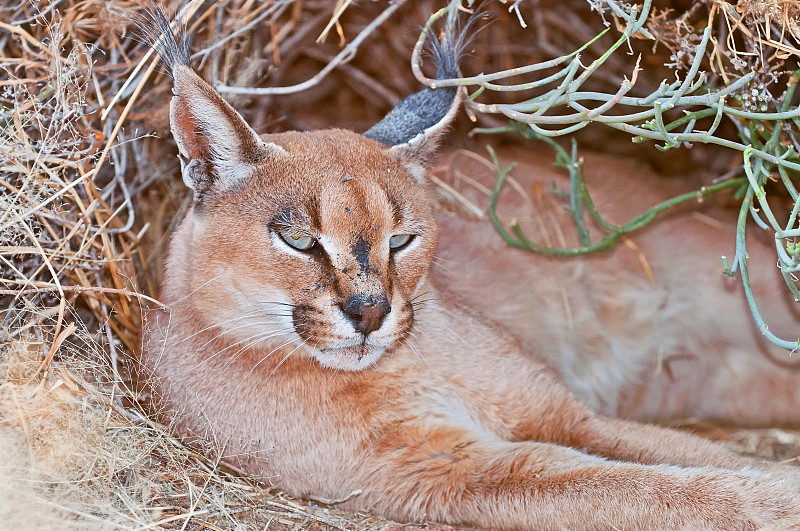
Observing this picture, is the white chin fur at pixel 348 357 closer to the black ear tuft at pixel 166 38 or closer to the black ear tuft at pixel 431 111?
the black ear tuft at pixel 431 111

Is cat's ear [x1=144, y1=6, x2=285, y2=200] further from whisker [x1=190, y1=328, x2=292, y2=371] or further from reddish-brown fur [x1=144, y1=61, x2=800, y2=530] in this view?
whisker [x1=190, y1=328, x2=292, y2=371]

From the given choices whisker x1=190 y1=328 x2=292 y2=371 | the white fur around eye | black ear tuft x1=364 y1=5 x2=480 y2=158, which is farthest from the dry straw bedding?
black ear tuft x1=364 y1=5 x2=480 y2=158

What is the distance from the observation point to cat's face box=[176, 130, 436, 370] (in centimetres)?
242

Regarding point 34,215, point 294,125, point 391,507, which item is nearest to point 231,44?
point 294,125

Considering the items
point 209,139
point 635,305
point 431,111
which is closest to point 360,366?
point 209,139

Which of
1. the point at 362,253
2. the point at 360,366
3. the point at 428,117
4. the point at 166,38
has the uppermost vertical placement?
the point at 166,38

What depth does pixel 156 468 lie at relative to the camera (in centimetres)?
263

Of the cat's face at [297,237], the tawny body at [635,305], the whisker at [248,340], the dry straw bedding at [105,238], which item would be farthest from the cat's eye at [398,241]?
the tawny body at [635,305]

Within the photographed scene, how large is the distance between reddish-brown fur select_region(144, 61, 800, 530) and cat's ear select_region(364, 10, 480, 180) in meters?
0.07

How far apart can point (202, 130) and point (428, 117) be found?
85 cm

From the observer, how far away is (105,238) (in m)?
3.08

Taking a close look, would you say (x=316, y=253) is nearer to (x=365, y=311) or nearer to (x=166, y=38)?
(x=365, y=311)

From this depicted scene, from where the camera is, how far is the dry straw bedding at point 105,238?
8.05 feet

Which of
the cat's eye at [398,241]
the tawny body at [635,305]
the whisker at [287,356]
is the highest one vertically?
the cat's eye at [398,241]
